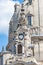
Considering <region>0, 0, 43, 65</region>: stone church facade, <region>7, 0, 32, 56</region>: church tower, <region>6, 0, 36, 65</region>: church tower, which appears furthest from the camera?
<region>7, 0, 32, 56</region>: church tower

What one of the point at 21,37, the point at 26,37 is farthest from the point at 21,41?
the point at 26,37

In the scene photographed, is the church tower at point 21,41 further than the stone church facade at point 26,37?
No

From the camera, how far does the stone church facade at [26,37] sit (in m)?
68.2

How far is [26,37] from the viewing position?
71.5 metres

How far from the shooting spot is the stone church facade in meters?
68.2

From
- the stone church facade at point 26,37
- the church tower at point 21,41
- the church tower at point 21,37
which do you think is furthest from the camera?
the church tower at point 21,37

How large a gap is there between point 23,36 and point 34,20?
3344 millimetres

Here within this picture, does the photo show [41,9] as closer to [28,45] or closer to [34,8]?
[34,8]

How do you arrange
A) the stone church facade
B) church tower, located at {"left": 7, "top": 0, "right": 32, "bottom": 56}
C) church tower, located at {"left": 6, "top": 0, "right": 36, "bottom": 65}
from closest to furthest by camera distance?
church tower, located at {"left": 6, "top": 0, "right": 36, "bottom": 65} → the stone church facade → church tower, located at {"left": 7, "top": 0, "right": 32, "bottom": 56}

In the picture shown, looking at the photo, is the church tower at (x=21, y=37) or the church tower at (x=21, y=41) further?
the church tower at (x=21, y=37)

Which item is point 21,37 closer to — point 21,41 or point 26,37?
point 21,41

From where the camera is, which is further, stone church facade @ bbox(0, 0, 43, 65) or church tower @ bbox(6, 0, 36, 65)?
stone church facade @ bbox(0, 0, 43, 65)

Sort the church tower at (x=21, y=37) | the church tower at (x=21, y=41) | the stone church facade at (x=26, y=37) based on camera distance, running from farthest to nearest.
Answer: the church tower at (x=21, y=37) → the stone church facade at (x=26, y=37) → the church tower at (x=21, y=41)

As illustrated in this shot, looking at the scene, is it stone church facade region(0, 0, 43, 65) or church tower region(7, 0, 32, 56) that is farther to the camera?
church tower region(7, 0, 32, 56)
